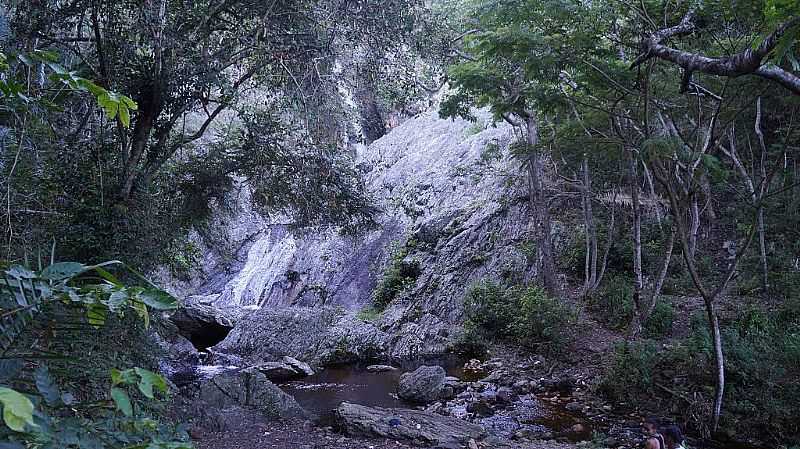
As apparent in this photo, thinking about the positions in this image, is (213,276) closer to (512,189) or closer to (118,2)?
(512,189)

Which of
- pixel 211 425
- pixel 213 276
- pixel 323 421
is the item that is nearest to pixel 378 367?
pixel 323 421

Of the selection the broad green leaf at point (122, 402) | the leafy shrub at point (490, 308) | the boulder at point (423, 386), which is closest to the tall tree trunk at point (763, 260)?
the leafy shrub at point (490, 308)

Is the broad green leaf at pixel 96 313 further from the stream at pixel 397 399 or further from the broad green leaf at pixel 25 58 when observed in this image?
the stream at pixel 397 399

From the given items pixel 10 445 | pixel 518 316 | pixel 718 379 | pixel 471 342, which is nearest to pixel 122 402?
pixel 10 445

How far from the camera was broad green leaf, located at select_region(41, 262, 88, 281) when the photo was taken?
159 cm

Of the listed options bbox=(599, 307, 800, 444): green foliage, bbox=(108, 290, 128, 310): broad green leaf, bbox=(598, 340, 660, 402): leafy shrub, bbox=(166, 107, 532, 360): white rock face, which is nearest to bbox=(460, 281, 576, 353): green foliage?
bbox=(166, 107, 532, 360): white rock face

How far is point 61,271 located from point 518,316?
12495mm

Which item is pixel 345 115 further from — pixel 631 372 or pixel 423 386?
pixel 631 372

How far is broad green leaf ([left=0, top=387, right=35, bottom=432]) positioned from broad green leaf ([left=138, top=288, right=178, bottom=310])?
0.54 meters

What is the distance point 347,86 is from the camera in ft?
26.6

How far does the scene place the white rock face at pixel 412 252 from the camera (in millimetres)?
15359

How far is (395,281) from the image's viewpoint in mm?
17609

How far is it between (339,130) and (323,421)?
4.40 meters

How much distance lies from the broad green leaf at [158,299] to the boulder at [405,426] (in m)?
5.82
